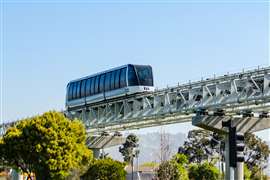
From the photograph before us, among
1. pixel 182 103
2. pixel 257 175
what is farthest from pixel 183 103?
pixel 257 175

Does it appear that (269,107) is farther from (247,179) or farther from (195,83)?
(247,179)

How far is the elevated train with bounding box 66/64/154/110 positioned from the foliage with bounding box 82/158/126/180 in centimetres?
619

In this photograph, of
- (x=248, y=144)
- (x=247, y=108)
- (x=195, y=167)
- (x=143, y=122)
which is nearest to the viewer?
(x=247, y=108)

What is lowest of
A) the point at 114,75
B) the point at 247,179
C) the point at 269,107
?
the point at 247,179

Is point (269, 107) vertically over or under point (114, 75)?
under

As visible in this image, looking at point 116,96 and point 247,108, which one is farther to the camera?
point 116,96

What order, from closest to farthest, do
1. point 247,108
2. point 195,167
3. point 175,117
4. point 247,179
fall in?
point 247,108 < point 175,117 < point 247,179 < point 195,167

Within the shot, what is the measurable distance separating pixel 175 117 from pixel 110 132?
17349 millimetres

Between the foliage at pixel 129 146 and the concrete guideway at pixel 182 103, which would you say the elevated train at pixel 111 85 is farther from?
the foliage at pixel 129 146

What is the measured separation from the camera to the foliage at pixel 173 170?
26.0 metres

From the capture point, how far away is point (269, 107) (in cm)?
3934

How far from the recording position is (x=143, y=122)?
52.6 m

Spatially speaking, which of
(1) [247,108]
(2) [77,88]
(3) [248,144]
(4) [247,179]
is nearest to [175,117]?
(1) [247,108]

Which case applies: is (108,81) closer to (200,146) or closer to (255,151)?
(255,151)
